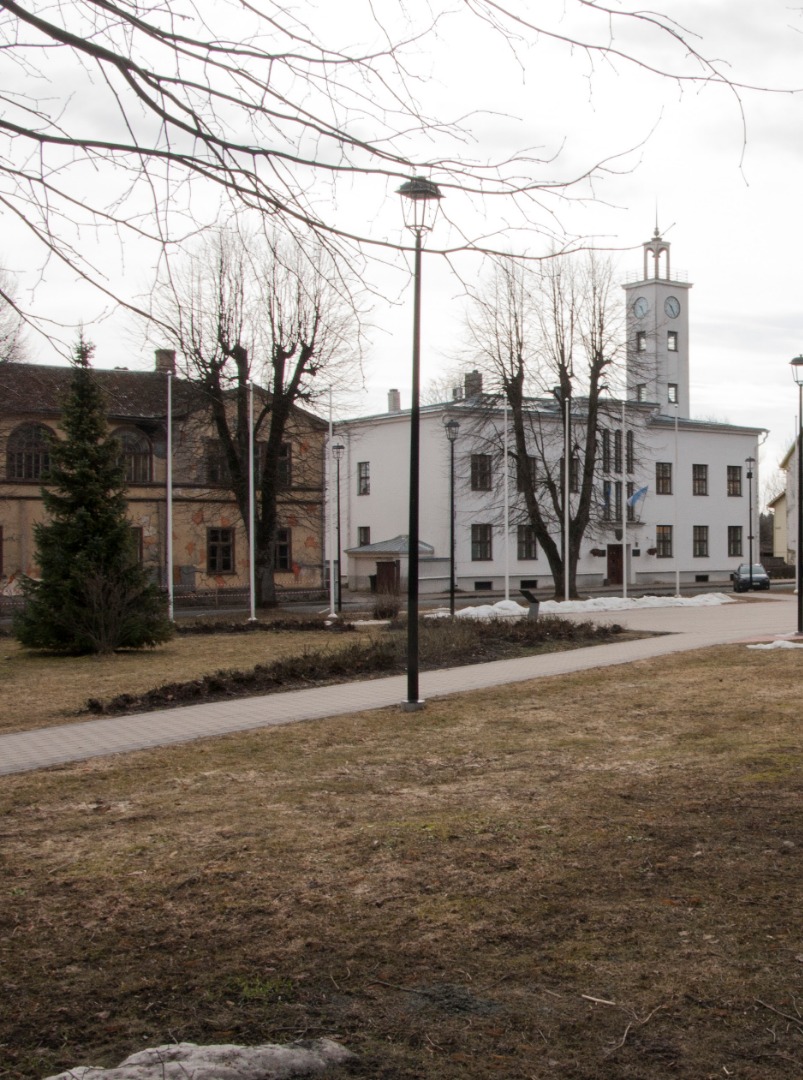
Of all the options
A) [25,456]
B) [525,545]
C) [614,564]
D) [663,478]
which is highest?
[663,478]

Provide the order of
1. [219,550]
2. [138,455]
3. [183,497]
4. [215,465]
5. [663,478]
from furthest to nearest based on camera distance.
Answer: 1. [663,478]
2. [219,550]
3. [183,497]
4. [138,455]
5. [215,465]

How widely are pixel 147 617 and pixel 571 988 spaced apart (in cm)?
1841

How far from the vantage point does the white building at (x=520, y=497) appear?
4981 centimetres

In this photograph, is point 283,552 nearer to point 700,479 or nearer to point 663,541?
point 663,541

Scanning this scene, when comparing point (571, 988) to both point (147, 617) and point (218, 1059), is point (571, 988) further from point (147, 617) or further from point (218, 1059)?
point (147, 617)

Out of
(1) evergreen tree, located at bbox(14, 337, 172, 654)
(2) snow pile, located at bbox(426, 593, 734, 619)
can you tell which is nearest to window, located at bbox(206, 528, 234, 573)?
(2) snow pile, located at bbox(426, 593, 734, 619)

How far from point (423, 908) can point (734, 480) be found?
62920 millimetres

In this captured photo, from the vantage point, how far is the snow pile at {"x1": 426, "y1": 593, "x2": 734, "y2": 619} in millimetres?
29688

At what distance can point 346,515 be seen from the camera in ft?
193

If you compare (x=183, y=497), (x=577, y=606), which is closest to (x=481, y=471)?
(x=183, y=497)

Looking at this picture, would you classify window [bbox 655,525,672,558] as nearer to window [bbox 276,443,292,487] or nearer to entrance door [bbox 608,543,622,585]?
entrance door [bbox 608,543,622,585]

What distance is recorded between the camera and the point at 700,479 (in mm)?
63625

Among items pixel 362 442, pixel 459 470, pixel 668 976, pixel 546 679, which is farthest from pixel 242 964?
pixel 362 442

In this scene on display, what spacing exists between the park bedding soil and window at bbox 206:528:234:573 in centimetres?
4027
